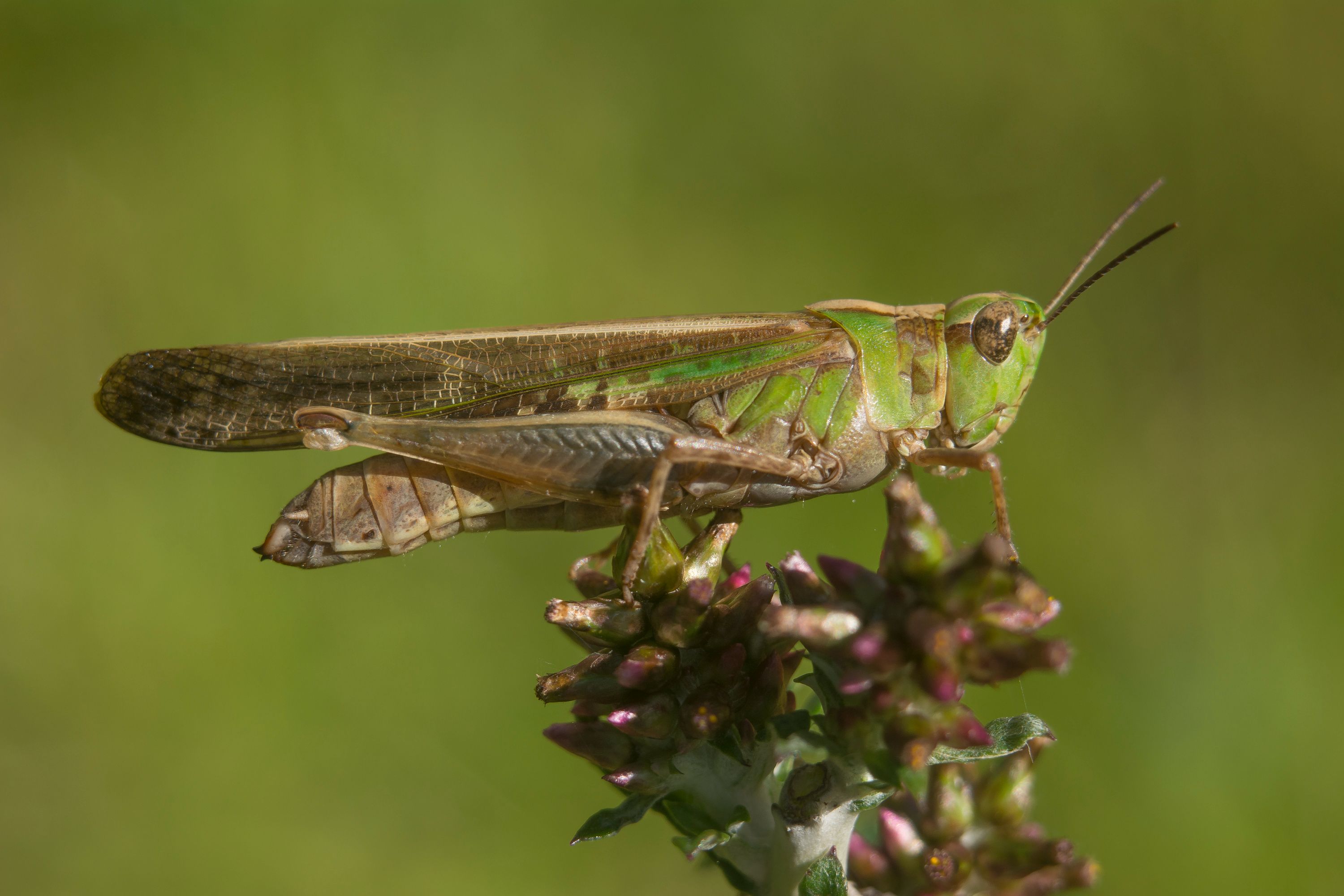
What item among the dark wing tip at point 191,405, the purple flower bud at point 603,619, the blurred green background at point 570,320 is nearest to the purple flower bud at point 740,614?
the purple flower bud at point 603,619

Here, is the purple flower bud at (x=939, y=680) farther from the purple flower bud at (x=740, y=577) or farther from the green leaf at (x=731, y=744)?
the purple flower bud at (x=740, y=577)

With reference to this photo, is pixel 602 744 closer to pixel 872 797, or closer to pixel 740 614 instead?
pixel 740 614

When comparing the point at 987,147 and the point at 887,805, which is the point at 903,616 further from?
the point at 987,147

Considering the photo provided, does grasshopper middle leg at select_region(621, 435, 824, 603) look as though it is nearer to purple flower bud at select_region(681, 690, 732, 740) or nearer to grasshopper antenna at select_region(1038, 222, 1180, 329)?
purple flower bud at select_region(681, 690, 732, 740)

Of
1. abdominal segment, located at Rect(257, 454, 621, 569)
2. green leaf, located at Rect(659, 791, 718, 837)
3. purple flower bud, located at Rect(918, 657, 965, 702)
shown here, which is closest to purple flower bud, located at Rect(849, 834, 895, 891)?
green leaf, located at Rect(659, 791, 718, 837)

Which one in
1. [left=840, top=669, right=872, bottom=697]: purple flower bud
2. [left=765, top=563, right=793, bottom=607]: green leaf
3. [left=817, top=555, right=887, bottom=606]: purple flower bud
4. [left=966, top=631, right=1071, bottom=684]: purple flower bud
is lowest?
[left=840, top=669, right=872, bottom=697]: purple flower bud

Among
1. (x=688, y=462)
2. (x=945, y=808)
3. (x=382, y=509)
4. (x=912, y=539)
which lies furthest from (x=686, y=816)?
(x=382, y=509)
